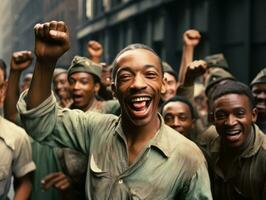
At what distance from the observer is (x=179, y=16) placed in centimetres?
1466

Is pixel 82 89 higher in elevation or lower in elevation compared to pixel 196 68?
lower

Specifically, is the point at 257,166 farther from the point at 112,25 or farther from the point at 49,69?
the point at 112,25

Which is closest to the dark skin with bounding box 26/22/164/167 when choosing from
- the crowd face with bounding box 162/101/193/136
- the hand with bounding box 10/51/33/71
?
the hand with bounding box 10/51/33/71

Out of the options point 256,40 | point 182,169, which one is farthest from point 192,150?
point 256,40

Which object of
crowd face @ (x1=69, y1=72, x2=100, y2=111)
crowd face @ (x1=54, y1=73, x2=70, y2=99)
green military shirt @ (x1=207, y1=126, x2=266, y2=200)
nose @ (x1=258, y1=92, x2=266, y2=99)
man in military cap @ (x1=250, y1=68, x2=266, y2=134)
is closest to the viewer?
green military shirt @ (x1=207, y1=126, x2=266, y2=200)

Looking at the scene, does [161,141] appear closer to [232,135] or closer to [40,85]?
[40,85]

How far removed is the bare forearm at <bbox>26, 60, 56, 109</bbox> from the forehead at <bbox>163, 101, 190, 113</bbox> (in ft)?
6.30

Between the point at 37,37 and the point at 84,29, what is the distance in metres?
20.6

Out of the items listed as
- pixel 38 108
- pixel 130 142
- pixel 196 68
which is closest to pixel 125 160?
pixel 130 142

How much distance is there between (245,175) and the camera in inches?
135

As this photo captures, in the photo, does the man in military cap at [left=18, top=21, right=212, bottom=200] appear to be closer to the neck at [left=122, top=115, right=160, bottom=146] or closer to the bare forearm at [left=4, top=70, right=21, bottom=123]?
the neck at [left=122, top=115, right=160, bottom=146]

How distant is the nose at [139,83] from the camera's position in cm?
269

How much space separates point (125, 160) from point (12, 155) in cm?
125

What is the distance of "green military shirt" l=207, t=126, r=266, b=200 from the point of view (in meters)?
3.35
